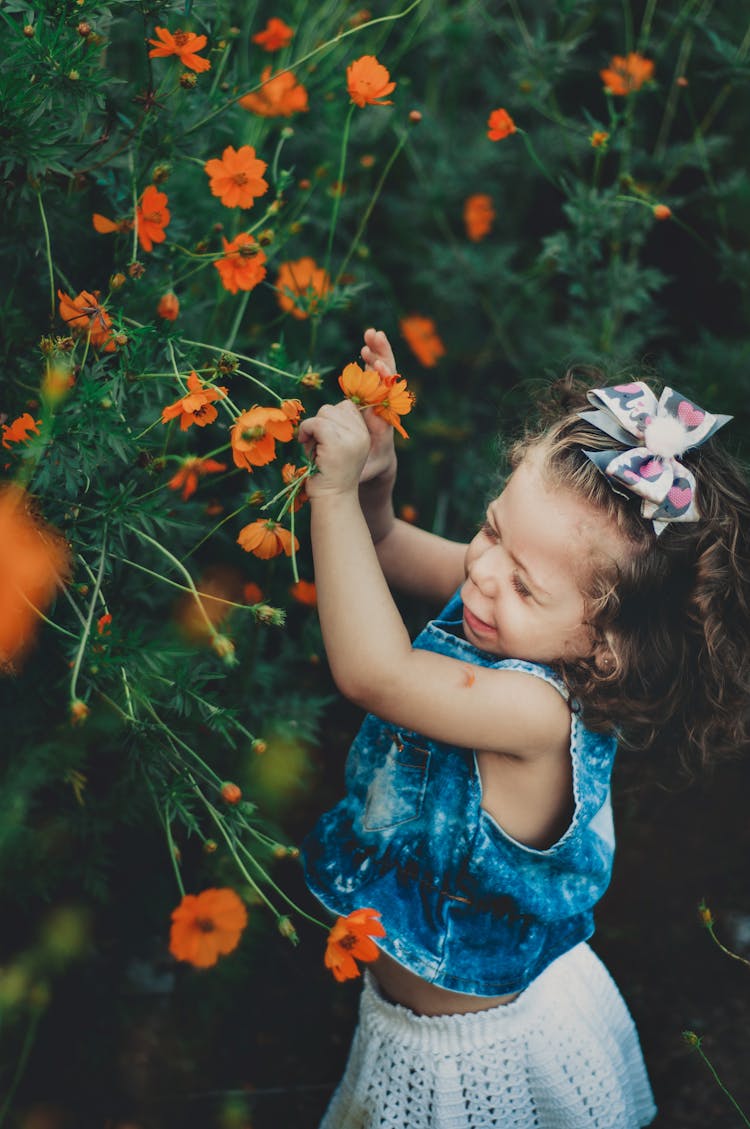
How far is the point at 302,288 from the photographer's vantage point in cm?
176

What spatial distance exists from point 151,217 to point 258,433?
418 mm

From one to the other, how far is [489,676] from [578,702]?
134 mm

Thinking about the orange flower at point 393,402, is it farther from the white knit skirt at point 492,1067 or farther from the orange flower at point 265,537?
the white knit skirt at point 492,1067

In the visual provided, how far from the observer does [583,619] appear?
4.20 feet

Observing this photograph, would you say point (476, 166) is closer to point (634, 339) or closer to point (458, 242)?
point (458, 242)

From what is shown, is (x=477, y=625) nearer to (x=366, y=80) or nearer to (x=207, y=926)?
(x=207, y=926)

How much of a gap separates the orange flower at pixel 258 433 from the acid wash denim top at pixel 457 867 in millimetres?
419

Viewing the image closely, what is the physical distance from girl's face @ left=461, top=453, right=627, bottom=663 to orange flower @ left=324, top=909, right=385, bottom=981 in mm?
362

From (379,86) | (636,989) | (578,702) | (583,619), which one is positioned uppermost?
(379,86)

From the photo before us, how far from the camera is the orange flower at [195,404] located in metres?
1.10

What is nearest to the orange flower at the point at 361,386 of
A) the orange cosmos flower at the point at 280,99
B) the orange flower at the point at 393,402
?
the orange flower at the point at 393,402

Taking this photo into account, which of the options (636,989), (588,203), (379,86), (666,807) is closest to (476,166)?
(588,203)

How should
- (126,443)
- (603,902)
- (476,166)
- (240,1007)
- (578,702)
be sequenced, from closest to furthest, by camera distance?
(126,443) → (578,702) → (240,1007) → (603,902) → (476,166)

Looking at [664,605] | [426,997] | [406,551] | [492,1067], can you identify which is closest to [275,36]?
[406,551]
